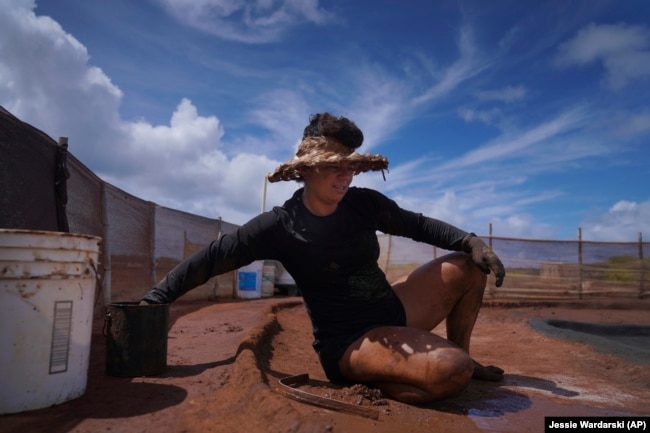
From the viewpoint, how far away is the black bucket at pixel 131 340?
107 inches

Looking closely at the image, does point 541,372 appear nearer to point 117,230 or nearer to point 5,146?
point 5,146

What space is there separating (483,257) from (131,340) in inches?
81.5

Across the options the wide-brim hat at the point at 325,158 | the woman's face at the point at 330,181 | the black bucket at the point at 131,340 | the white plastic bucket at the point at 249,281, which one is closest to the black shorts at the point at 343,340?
the woman's face at the point at 330,181

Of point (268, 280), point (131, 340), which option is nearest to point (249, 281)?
point (268, 280)

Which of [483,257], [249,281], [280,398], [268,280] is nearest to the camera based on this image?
[280,398]

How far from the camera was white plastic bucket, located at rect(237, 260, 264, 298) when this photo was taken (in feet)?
40.7

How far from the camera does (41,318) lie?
2104mm

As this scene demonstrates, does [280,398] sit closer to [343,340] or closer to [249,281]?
[343,340]

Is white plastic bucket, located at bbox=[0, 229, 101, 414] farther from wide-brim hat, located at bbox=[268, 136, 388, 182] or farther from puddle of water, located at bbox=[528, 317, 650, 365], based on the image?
puddle of water, located at bbox=[528, 317, 650, 365]

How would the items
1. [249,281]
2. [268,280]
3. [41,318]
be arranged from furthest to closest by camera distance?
[268,280] < [249,281] < [41,318]

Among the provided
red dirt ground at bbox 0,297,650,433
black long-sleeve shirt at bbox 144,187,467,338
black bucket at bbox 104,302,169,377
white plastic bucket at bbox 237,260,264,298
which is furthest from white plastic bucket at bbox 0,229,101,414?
white plastic bucket at bbox 237,260,264,298

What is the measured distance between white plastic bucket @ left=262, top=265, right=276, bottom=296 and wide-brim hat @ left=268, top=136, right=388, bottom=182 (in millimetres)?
10865

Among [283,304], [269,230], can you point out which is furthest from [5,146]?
[283,304]

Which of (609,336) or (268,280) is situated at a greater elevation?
(268,280)
